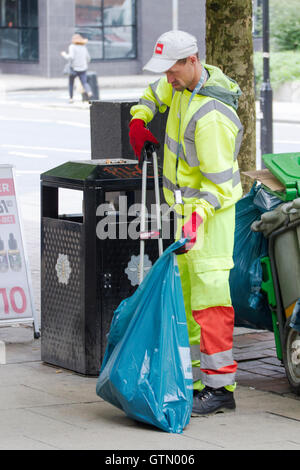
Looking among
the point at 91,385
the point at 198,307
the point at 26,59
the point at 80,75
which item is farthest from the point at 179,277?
the point at 26,59

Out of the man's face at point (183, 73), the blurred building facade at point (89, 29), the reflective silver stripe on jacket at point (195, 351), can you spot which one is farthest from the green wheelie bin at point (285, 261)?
the blurred building facade at point (89, 29)

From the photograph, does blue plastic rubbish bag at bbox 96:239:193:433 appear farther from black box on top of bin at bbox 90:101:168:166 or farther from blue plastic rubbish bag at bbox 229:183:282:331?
black box on top of bin at bbox 90:101:168:166

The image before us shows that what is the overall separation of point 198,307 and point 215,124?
3.06 feet

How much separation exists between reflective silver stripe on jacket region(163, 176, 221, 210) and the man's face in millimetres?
525

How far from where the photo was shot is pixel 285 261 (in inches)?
222

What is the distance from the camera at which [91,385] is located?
586 centimetres

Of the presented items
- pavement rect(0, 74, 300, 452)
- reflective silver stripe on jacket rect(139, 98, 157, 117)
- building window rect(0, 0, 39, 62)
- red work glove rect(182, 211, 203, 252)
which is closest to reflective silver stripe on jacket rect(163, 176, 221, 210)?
red work glove rect(182, 211, 203, 252)

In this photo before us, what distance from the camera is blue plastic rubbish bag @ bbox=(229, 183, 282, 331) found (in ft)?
19.4

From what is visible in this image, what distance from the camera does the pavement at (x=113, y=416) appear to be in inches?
183

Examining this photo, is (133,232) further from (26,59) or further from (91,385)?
(26,59)

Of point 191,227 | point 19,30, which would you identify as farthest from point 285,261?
point 19,30

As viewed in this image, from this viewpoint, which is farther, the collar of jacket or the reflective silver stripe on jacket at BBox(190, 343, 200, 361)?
the reflective silver stripe on jacket at BBox(190, 343, 200, 361)

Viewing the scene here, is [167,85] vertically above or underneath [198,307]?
above

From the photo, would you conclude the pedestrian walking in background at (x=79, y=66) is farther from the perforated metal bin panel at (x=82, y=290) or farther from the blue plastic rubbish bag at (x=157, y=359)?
the blue plastic rubbish bag at (x=157, y=359)
